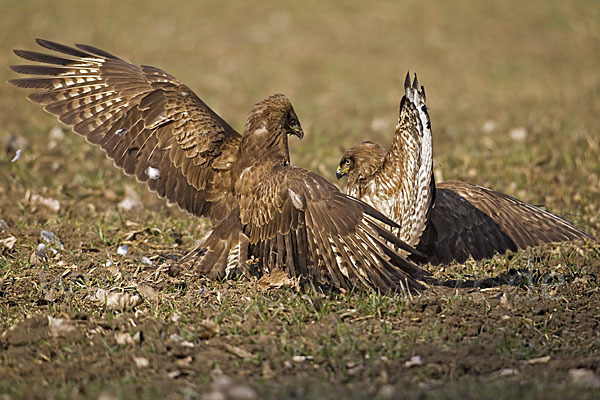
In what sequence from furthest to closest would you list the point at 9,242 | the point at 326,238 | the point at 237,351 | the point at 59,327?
the point at 9,242
the point at 326,238
the point at 59,327
the point at 237,351

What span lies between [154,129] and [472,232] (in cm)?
261

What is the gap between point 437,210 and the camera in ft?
18.2

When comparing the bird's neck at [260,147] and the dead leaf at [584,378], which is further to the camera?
the bird's neck at [260,147]

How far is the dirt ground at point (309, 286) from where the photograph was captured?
12.5 feet

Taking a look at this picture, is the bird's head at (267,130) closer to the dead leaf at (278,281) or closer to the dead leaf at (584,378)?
the dead leaf at (278,281)

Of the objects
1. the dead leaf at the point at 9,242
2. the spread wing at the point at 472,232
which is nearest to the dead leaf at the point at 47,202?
the dead leaf at the point at 9,242

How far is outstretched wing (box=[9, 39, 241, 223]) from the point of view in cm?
555

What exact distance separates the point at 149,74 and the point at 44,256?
67.7 inches

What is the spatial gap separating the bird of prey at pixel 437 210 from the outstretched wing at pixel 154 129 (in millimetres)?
1040

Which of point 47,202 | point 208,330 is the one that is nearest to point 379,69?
point 47,202

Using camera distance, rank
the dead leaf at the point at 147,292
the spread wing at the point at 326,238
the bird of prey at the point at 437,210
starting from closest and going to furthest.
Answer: the spread wing at the point at 326,238 → the dead leaf at the point at 147,292 → the bird of prey at the point at 437,210

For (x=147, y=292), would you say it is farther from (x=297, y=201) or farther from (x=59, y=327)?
(x=297, y=201)

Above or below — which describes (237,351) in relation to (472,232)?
below

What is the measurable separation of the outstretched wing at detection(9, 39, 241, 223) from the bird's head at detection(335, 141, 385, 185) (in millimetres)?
896
